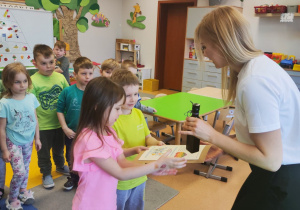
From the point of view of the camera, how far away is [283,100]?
37.1 inches

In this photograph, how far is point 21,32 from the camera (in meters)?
4.62

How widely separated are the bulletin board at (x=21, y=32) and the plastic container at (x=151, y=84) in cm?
290

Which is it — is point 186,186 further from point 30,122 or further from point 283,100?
point 283,100

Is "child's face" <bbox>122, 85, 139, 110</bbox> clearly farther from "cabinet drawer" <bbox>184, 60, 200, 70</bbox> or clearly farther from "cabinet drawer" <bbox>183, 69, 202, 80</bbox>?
"cabinet drawer" <bbox>184, 60, 200, 70</bbox>

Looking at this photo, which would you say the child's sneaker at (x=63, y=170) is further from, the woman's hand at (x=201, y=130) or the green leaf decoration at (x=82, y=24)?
the green leaf decoration at (x=82, y=24)

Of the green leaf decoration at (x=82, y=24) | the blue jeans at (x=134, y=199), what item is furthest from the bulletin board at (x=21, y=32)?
the blue jeans at (x=134, y=199)

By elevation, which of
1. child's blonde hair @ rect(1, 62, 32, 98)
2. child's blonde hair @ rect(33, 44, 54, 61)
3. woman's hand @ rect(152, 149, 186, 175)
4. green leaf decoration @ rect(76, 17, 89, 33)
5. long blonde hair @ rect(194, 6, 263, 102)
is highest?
green leaf decoration @ rect(76, 17, 89, 33)

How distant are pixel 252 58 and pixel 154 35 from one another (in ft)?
21.0

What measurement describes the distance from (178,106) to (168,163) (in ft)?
6.55

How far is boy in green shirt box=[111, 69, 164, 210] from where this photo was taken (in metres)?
1.51

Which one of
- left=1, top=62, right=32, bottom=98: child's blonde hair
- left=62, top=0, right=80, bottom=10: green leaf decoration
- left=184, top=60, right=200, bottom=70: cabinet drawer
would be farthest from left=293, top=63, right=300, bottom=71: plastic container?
left=62, top=0, right=80, bottom=10: green leaf decoration

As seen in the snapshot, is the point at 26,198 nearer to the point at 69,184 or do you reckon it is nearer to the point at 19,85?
the point at 69,184

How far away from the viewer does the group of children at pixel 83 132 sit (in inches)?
44.2

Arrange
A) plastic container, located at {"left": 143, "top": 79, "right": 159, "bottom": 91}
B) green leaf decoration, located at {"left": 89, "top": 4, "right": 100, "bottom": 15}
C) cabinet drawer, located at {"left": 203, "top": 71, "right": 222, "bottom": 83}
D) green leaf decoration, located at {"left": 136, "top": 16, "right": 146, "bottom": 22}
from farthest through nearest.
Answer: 1. green leaf decoration, located at {"left": 136, "top": 16, "right": 146, "bottom": 22}
2. plastic container, located at {"left": 143, "top": 79, "right": 159, "bottom": 91}
3. green leaf decoration, located at {"left": 89, "top": 4, "right": 100, "bottom": 15}
4. cabinet drawer, located at {"left": 203, "top": 71, "right": 222, "bottom": 83}
